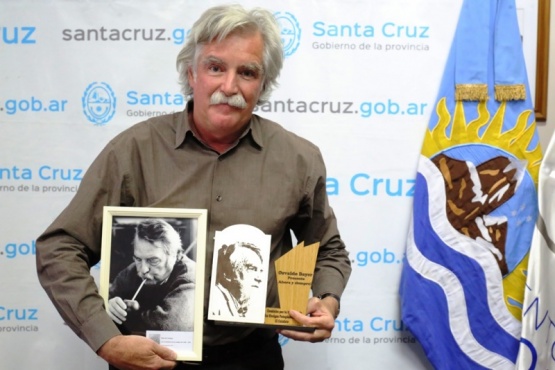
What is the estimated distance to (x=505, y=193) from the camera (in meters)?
2.28

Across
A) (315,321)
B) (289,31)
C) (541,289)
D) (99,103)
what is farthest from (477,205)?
(99,103)

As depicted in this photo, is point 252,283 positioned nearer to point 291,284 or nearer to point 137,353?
point 291,284

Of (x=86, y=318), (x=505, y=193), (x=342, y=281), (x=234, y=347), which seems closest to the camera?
(x=86, y=318)

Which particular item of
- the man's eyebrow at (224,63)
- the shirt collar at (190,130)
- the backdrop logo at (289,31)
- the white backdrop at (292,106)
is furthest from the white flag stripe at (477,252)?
the man's eyebrow at (224,63)

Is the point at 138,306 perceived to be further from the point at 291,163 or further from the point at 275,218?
the point at 291,163

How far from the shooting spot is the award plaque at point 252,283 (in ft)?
4.66

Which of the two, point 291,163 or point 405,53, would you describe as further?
point 405,53

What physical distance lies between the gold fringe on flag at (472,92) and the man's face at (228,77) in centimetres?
98

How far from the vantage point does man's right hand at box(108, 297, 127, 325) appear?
1408mm

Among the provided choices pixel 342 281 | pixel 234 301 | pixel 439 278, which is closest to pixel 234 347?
pixel 234 301

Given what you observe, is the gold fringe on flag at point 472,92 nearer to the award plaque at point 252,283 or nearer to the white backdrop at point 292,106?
the white backdrop at point 292,106

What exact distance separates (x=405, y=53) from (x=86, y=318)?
1543mm

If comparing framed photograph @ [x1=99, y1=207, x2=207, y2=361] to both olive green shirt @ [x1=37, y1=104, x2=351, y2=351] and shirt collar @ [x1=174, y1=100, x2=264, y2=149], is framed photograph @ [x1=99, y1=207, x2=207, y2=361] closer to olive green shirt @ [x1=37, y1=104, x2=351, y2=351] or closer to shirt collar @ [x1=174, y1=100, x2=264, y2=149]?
olive green shirt @ [x1=37, y1=104, x2=351, y2=351]

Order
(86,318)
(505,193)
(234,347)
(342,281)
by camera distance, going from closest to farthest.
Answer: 1. (86,318)
2. (234,347)
3. (342,281)
4. (505,193)
